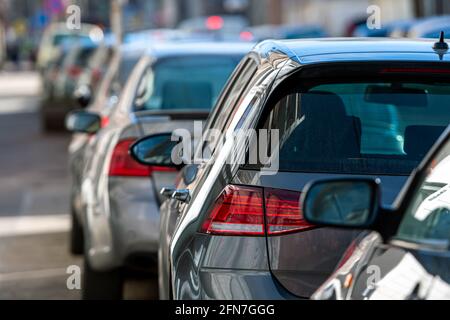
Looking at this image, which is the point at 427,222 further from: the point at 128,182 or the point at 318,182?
the point at 128,182

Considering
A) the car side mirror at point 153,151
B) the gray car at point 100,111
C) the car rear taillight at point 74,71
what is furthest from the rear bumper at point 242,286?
the car rear taillight at point 74,71

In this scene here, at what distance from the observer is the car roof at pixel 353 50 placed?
4.62 m

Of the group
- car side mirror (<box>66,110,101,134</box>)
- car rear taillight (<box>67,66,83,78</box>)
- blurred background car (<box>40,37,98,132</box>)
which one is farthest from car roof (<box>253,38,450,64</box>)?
car rear taillight (<box>67,66,83,78</box>)

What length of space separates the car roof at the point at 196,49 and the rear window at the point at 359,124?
4.16 meters

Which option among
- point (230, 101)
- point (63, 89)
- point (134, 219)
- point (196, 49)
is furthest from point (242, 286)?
point (63, 89)

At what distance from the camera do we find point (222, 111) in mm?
5645

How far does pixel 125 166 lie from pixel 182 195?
2.11m

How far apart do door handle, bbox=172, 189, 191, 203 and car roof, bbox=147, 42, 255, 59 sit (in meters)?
3.60

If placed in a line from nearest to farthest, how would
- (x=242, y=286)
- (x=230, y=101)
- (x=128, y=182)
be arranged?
(x=242, y=286) < (x=230, y=101) < (x=128, y=182)

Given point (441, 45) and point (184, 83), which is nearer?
point (441, 45)

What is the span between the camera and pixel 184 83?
8.59m

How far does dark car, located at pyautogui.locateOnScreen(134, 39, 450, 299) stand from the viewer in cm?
425

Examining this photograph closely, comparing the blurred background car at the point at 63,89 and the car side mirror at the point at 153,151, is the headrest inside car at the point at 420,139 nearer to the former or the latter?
the car side mirror at the point at 153,151
